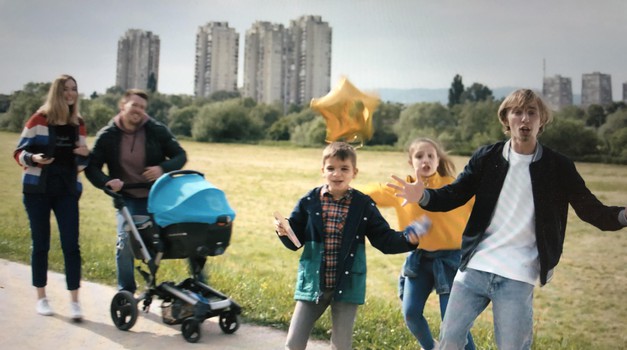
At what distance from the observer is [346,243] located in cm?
271

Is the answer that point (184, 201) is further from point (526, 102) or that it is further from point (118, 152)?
point (526, 102)

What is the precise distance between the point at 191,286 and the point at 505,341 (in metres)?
2.05

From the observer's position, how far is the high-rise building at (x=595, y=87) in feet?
20.5

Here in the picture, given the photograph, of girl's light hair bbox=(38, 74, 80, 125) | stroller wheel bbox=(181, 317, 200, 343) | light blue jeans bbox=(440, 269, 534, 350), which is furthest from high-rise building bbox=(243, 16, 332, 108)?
light blue jeans bbox=(440, 269, 534, 350)

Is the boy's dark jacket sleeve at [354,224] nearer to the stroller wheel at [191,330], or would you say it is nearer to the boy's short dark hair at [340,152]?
the boy's short dark hair at [340,152]

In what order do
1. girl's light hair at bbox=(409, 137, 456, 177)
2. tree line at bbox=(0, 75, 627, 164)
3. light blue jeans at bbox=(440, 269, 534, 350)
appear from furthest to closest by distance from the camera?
tree line at bbox=(0, 75, 627, 164), girl's light hair at bbox=(409, 137, 456, 177), light blue jeans at bbox=(440, 269, 534, 350)

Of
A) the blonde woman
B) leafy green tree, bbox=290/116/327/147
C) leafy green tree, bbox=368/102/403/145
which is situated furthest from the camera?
leafy green tree, bbox=290/116/327/147

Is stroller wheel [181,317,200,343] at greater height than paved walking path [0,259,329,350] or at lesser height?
greater

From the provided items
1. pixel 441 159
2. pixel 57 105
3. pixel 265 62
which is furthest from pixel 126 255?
pixel 265 62

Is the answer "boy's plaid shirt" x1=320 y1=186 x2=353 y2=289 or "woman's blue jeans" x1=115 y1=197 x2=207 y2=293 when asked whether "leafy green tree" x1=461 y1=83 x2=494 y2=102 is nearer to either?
"woman's blue jeans" x1=115 y1=197 x2=207 y2=293

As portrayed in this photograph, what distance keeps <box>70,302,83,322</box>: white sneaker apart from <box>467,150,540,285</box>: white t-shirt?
2.49 meters

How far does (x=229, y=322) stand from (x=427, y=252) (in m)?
1.29

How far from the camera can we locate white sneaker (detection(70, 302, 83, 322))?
12.8 ft

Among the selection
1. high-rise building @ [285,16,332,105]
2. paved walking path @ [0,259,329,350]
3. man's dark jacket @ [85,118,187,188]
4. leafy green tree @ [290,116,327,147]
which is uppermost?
high-rise building @ [285,16,332,105]
